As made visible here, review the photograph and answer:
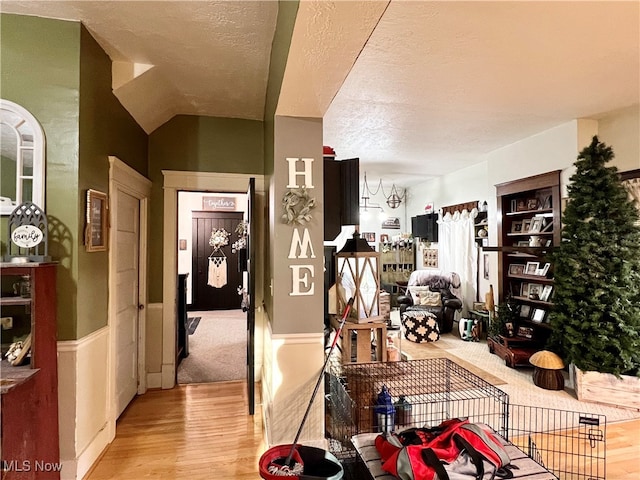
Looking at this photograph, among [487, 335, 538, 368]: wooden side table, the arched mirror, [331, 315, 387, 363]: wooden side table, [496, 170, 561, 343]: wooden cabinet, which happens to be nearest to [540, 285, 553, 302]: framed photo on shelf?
[496, 170, 561, 343]: wooden cabinet

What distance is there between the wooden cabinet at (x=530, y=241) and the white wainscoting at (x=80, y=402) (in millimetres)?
4275

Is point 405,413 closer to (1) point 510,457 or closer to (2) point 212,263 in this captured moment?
A: (1) point 510,457

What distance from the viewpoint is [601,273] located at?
323cm

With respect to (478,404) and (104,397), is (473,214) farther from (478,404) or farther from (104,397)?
(104,397)

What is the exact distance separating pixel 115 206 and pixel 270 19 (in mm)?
1753

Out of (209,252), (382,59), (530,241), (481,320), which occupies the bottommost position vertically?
(481,320)

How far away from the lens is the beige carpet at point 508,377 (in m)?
3.10

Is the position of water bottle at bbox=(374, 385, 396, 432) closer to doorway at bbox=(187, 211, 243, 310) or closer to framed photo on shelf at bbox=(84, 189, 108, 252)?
framed photo on shelf at bbox=(84, 189, 108, 252)

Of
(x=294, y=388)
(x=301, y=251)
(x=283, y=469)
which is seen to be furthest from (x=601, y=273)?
(x=283, y=469)

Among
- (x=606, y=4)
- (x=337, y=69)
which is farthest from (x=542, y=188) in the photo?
(x=337, y=69)

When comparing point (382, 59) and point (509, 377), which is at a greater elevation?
point (382, 59)

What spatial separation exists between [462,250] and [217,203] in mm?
5221

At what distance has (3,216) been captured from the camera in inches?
80.7

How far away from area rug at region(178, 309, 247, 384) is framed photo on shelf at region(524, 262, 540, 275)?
12.6ft
